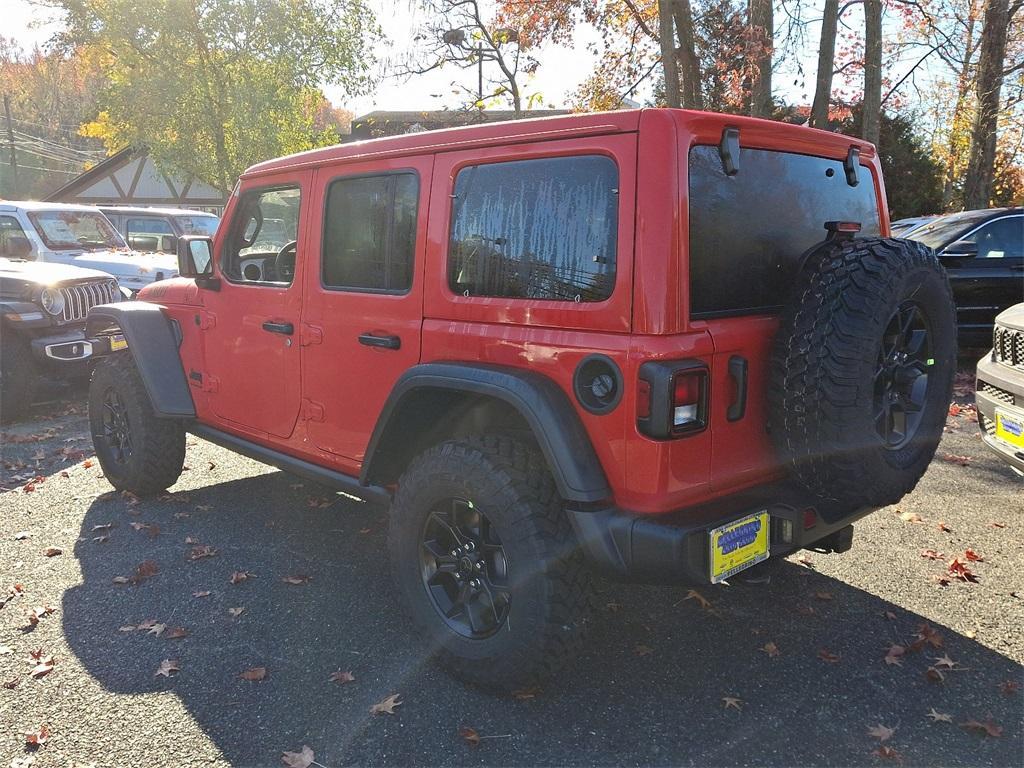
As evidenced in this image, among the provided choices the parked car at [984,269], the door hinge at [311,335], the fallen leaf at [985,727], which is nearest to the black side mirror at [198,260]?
the door hinge at [311,335]

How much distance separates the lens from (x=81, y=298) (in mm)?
7363

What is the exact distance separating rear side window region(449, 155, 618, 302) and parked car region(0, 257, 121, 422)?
5.67 metres

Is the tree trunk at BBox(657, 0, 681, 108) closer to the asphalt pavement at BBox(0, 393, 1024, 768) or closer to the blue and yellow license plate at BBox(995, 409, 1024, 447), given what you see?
the asphalt pavement at BBox(0, 393, 1024, 768)

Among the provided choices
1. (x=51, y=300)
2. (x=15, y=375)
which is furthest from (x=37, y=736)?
(x=51, y=300)

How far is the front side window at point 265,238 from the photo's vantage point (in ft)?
12.4

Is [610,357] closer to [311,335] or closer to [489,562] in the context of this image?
[489,562]

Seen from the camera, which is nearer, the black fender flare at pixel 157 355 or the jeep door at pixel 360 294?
the jeep door at pixel 360 294

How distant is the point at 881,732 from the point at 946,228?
7.65m

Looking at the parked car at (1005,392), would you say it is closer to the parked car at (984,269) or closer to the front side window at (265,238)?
the front side window at (265,238)

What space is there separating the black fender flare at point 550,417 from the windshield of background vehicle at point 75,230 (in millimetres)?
9082

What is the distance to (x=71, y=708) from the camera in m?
2.76

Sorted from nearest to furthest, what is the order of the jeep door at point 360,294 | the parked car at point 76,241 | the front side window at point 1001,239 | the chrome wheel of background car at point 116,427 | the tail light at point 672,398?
the tail light at point 672,398, the jeep door at point 360,294, the chrome wheel of background car at point 116,427, the front side window at point 1001,239, the parked car at point 76,241

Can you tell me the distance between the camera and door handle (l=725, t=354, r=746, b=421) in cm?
254

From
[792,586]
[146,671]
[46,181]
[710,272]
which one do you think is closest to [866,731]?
[792,586]
